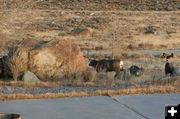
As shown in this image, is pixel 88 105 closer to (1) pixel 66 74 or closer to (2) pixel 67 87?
(2) pixel 67 87

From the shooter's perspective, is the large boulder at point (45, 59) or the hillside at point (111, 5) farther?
the hillside at point (111, 5)

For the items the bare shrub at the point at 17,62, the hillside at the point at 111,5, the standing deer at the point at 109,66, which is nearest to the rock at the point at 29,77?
the bare shrub at the point at 17,62

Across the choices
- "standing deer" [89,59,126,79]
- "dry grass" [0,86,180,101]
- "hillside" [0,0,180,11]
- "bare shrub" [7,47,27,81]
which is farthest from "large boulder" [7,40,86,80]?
"hillside" [0,0,180,11]

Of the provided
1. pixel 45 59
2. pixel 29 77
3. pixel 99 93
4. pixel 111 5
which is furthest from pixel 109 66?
pixel 111 5

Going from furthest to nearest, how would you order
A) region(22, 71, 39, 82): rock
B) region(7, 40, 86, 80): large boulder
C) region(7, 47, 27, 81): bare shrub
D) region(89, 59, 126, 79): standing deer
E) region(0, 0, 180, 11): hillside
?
region(0, 0, 180, 11): hillside, region(89, 59, 126, 79): standing deer, region(7, 40, 86, 80): large boulder, region(7, 47, 27, 81): bare shrub, region(22, 71, 39, 82): rock

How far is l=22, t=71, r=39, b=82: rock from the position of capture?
11.1 m

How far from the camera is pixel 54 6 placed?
66.4 metres

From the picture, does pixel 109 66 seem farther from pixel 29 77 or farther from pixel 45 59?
pixel 29 77

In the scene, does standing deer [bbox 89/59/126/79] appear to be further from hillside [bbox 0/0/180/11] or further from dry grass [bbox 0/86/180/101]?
hillside [bbox 0/0/180/11]

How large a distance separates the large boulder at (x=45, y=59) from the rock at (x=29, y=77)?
308 millimetres

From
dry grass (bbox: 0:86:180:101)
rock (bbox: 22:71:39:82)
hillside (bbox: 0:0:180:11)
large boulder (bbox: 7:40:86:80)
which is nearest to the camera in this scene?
dry grass (bbox: 0:86:180:101)

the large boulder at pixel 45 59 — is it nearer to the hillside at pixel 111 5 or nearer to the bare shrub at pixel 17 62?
the bare shrub at pixel 17 62

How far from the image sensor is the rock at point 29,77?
1107cm

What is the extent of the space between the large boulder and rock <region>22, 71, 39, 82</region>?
308mm
